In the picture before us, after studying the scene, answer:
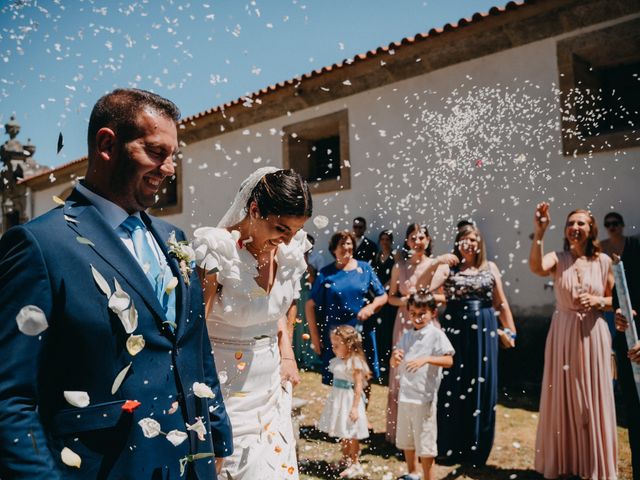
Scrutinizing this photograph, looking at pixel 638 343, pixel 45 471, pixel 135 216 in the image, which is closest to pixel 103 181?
pixel 135 216

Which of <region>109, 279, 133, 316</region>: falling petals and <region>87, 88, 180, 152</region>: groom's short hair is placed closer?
<region>109, 279, 133, 316</region>: falling petals

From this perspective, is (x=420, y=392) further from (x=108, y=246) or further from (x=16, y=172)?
(x=16, y=172)

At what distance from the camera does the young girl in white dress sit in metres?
4.42

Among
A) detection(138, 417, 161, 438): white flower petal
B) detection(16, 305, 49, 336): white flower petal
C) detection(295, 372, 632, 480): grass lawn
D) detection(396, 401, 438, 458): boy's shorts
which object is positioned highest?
detection(16, 305, 49, 336): white flower petal

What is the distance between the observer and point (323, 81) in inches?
364

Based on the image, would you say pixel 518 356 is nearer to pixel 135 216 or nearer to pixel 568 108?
pixel 568 108

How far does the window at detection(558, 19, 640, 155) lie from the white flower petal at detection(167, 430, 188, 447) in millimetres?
6532

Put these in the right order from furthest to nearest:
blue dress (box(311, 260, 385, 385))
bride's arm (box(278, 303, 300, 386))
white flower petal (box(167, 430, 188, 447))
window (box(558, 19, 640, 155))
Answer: window (box(558, 19, 640, 155)) → blue dress (box(311, 260, 385, 385)) → bride's arm (box(278, 303, 300, 386)) → white flower petal (box(167, 430, 188, 447))

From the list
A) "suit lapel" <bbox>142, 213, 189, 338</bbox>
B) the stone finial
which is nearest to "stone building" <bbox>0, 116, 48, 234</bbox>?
the stone finial

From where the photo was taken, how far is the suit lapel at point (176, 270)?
1.72 metres

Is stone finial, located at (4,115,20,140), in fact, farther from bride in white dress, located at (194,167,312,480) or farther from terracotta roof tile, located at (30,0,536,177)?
bride in white dress, located at (194,167,312,480)

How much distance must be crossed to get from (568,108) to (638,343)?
424 centimetres

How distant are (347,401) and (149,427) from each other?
3267mm

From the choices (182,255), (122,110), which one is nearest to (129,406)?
(182,255)
